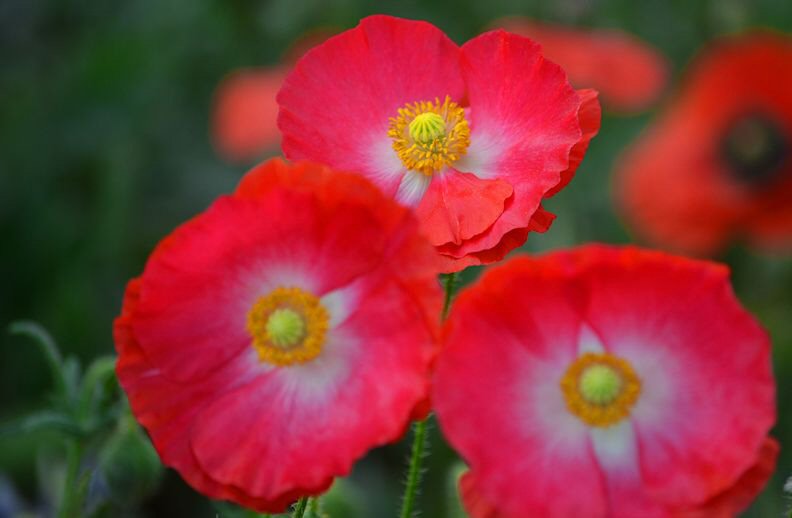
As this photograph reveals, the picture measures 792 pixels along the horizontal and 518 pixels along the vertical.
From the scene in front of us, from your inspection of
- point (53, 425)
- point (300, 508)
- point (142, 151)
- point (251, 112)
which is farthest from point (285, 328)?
point (142, 151)

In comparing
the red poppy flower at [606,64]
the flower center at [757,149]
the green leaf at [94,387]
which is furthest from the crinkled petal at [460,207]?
the flower center at [757,149]

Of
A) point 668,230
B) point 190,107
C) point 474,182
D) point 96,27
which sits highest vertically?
point 474,182

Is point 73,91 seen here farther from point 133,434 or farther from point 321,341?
point 321,341

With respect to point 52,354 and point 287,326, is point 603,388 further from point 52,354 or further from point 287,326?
point 52,354

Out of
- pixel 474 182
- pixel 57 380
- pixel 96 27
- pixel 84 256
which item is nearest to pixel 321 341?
pixel 474 182

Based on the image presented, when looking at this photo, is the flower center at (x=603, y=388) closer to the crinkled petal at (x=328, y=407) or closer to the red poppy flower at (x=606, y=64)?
the crinkled petal at (x=328, y=407)

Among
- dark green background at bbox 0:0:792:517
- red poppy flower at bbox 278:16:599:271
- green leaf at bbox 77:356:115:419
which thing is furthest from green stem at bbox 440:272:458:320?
dark green background at bbox 0:0:792:517
